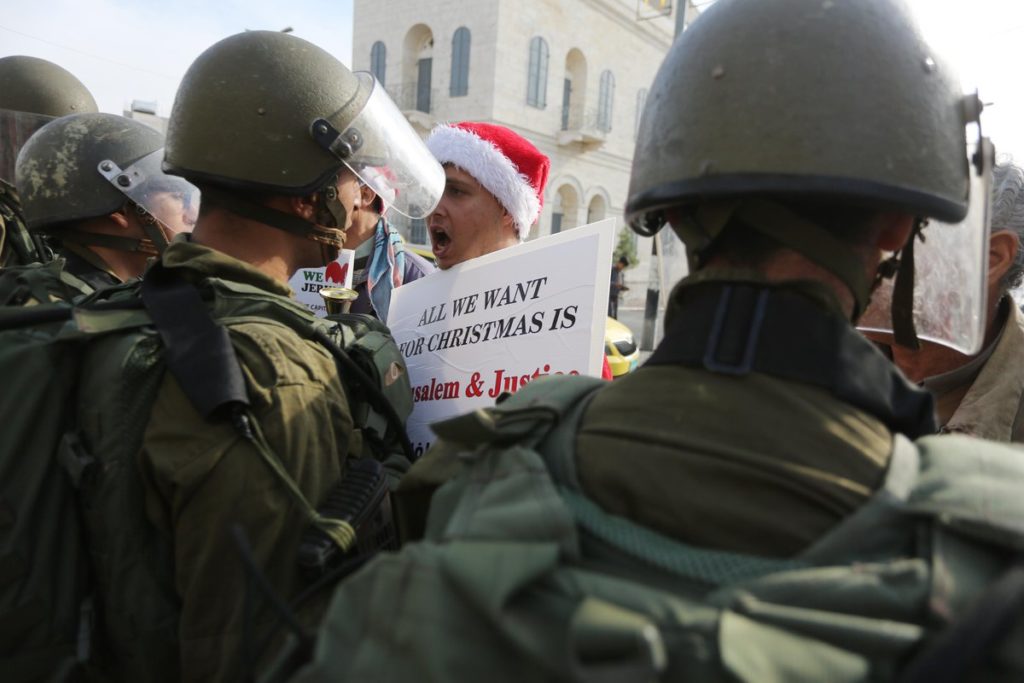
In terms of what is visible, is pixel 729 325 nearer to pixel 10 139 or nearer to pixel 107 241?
pixel 107 241

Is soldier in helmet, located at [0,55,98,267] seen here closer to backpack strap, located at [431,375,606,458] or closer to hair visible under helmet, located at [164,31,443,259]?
hair visible under helmet, located at [164,31,443,259]

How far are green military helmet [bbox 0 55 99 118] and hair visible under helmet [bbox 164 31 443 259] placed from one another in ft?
10.7

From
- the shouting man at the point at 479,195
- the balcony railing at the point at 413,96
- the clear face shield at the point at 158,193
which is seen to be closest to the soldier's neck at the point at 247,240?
the shouting man at the point at 479,195

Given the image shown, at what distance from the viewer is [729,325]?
1.02 m

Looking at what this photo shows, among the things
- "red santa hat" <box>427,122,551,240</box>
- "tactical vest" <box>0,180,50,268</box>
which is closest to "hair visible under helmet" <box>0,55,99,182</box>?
"tactical vest" <box>0,180,50,268</box>

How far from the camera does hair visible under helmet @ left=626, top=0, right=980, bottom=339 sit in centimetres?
104

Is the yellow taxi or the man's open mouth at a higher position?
the man's open mouth

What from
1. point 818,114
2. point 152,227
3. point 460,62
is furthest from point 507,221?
point 460,62

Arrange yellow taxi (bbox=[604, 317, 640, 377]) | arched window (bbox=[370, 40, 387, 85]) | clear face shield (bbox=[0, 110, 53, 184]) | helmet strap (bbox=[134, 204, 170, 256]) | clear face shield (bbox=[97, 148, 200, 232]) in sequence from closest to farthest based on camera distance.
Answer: clear face shield (bbox=[97, 148, 200, 232]) < helmet strap (bbox=[134, 204, 170, 256]) < clear face shield (bbox=[0, 110, 53, 184]) < yellow taxi (bbox=[604, 317, 640, 377]) < arched window (bbox=[370, 40, 387, 85])

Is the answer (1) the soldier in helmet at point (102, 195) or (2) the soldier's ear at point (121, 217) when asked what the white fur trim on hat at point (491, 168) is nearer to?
(1) the soldier in helmet at point (102, 195)

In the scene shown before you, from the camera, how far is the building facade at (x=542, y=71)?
2358cm

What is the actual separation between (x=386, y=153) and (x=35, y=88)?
3.85 m

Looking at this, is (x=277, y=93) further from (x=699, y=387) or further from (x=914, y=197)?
(x=914, y=197)

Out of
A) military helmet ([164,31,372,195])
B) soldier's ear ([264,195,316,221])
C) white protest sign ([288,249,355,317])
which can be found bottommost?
white protest sign ([288,249,355,317])
